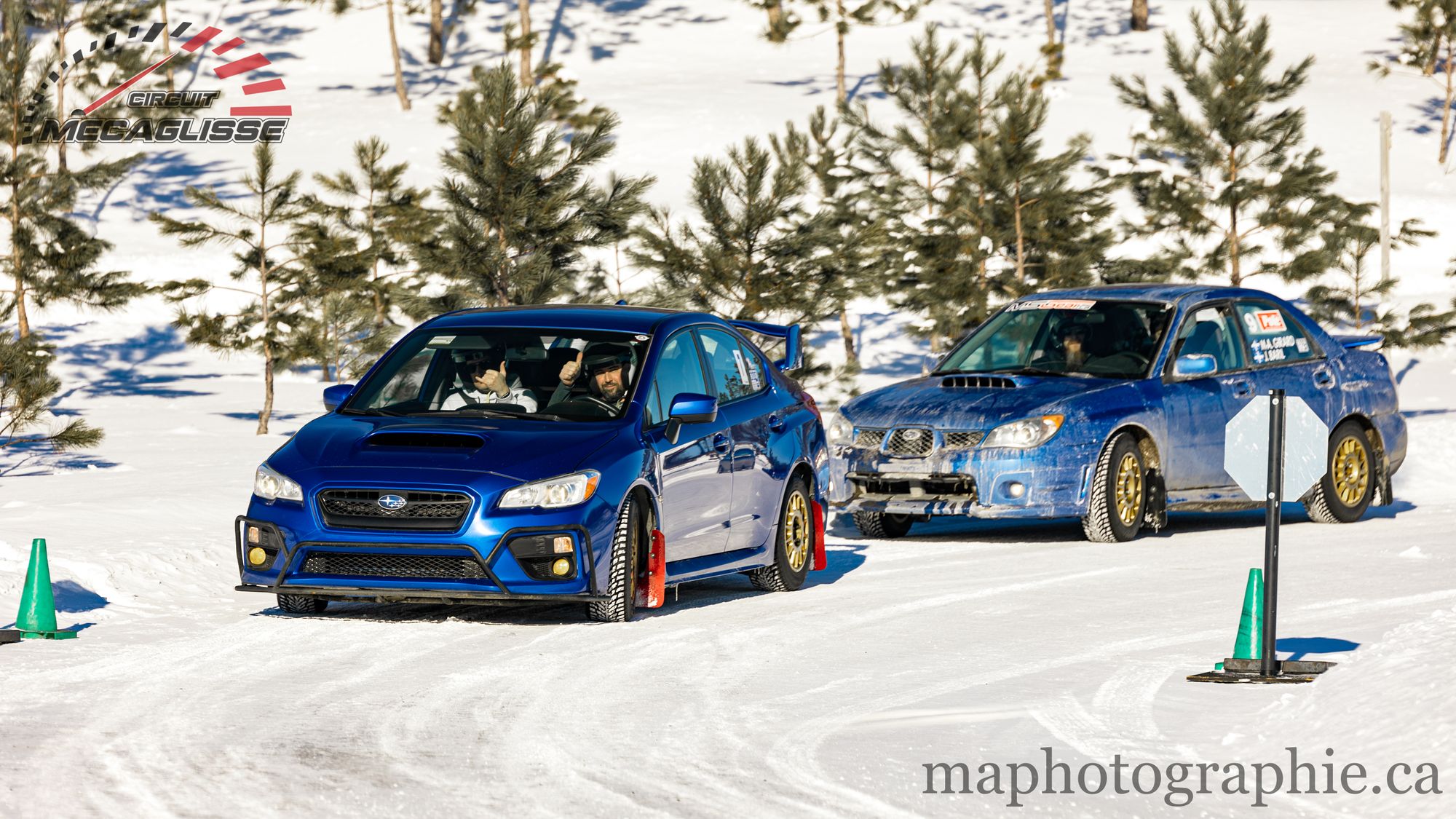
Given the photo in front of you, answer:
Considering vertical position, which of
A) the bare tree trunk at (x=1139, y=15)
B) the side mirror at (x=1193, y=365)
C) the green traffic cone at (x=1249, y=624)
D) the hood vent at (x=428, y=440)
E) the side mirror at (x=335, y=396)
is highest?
the bare tree trunk at (x=1139, y=15)

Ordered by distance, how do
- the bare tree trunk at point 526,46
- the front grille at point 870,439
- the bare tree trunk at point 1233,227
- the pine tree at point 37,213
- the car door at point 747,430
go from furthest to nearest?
the bare tree trunk at point 526,46, the bare tree trunk at point 1233,227, the pine tree at point 37,213, the front grille at point 870,439, the car door at point 747,430

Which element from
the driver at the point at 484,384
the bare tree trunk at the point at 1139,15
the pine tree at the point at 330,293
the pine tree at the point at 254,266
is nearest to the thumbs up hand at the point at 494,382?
the driver at the point at 484,384

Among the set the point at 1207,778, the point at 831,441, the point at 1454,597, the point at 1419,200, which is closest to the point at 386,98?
the point at 1419,200

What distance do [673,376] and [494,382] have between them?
0.97m

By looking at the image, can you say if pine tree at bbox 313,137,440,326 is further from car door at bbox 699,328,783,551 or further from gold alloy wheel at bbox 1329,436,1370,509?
gold alloy wheel at bbox 1329,436,1370,509

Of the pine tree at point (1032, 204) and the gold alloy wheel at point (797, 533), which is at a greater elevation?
the pine tree at point (1032, 204)

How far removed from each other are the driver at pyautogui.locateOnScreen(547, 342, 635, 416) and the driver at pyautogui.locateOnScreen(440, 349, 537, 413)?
0.18 meters

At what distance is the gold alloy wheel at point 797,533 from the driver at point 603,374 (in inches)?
64.3

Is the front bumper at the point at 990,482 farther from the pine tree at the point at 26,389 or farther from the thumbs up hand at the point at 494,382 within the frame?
the pine tree at the point at 26,389

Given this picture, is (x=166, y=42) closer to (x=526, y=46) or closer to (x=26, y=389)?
(x=526, y=46)

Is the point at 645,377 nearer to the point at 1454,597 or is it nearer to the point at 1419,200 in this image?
the point at 1454,597

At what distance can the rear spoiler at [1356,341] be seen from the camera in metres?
15.8

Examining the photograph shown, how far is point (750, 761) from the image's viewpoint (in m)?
6.36

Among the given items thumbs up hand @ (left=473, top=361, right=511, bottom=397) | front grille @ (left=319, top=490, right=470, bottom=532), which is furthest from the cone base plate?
thumbs up hand @ (left=473, top=361, right=511, bottom=397)
